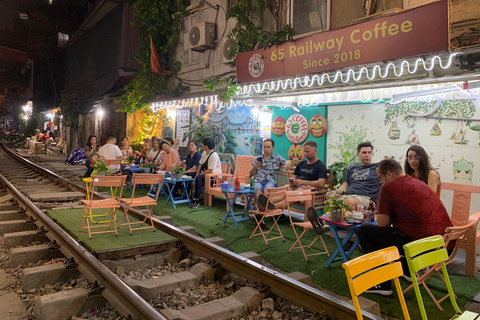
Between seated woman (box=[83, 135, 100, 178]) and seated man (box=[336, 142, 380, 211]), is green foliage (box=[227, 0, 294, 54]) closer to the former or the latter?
seated man (box=[336, 142, 380, 211])

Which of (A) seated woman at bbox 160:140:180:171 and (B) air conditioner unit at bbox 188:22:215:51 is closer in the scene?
(A) seated woman at bbox 160:140:180:171

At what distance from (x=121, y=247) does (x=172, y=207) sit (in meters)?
3.61

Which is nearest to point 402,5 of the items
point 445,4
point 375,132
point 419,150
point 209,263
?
point 445,4

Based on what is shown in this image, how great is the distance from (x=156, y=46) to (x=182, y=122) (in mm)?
3409

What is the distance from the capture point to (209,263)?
15.4ft

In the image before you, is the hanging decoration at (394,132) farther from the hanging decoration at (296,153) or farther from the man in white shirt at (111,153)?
the man in white shirt at (111,153)

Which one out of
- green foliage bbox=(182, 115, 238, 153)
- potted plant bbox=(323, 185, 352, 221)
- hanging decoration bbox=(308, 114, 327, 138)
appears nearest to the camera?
potted plant bbox=(323, 185, 352, 221)

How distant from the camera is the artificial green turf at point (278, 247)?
397cm

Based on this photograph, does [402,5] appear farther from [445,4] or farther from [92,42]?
[92,42]

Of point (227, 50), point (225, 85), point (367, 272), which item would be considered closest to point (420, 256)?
point (367, 272)

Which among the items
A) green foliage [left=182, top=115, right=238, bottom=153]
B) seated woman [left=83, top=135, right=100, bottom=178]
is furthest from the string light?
seated woman [left=83, top=135, right=100, bottom=178]

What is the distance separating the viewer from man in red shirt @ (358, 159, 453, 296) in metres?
→ 3.94

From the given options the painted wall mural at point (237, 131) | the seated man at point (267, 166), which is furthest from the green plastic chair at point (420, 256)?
the painted wall mural at point (237, 131)

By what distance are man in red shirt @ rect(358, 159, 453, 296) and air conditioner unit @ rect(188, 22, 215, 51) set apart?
29.5ft
